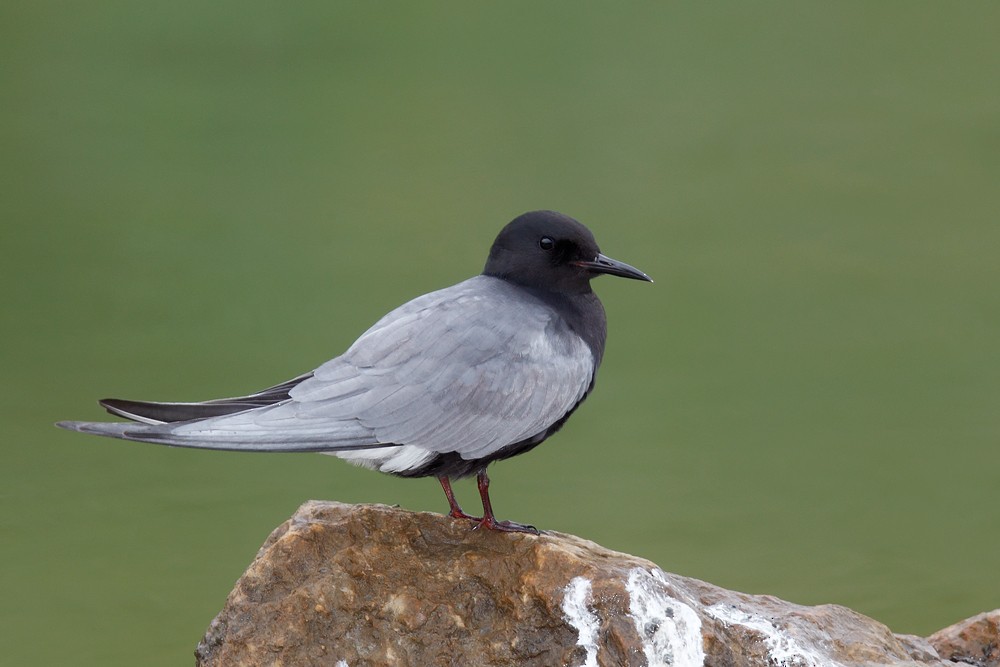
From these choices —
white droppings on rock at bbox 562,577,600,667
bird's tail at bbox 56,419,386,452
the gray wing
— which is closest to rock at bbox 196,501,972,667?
white droppings on rock at bbox 562,577,600,667

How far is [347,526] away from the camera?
190 inches

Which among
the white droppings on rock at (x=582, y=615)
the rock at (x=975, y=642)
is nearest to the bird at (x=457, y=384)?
the white droppings on rock at (x=582, y=615)

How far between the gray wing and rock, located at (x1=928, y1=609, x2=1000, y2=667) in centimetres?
175

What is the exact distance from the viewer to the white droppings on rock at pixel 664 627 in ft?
14.7

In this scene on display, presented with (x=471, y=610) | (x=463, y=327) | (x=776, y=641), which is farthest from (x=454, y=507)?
(x=776, y=641)

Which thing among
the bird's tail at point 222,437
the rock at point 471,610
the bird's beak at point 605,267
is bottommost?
the rock at point 471,610

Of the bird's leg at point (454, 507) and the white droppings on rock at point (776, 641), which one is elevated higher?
the bird's leg at point (454, 507)

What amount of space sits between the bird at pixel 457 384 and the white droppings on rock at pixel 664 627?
46 centimetres

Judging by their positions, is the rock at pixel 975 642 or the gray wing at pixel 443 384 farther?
the rock at pixel 975 642

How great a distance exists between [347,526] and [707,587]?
1307 millimetres

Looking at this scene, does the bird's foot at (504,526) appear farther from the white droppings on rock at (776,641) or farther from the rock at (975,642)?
the rock at (975,642)

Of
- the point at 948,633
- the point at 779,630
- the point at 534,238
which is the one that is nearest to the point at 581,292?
the point at 534,238

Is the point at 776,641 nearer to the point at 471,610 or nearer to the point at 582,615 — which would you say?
the point at 582,615

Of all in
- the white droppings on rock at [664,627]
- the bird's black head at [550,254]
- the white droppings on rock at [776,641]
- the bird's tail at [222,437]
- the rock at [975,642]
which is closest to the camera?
the bird's tail at [222,437]
